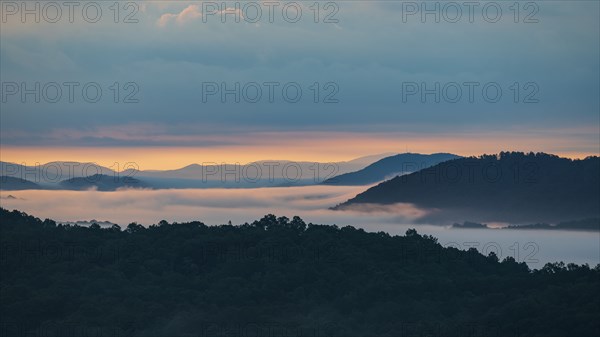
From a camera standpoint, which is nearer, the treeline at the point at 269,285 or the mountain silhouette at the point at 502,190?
the treeline at the point at 269,285

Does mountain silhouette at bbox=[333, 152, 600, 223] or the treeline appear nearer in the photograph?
the treeline

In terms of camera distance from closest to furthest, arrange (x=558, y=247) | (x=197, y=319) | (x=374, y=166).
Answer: (x=197, y=319) < (x=558, y=247) < (x=374, y=166)

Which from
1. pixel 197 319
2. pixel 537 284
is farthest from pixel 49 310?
pixel 537 284

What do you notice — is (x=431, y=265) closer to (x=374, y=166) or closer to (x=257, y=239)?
(x=257, y=239)

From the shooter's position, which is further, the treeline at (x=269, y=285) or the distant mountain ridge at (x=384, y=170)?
the distant mountain ridge at (x=384, y=170)
